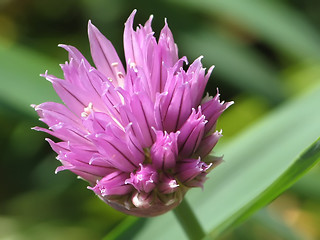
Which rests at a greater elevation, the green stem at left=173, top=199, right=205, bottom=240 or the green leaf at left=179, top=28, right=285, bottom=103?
Result: the green stem at left=173, top=199, right=205, bottom=240

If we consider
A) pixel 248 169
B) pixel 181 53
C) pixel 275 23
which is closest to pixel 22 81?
pixel 248 169

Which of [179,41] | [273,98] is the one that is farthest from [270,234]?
[179,41]

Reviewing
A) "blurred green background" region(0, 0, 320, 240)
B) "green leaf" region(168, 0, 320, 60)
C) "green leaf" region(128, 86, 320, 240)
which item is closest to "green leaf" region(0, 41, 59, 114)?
"blurred green background" region(0, 0, 320, 240)

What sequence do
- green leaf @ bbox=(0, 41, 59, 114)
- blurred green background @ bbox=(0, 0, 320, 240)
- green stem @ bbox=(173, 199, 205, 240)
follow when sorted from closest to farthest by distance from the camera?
green stem @ bbox=(173, 199, 205, 240), green leaf @ bbox=(0, 41, 59, 114), blurred green background @ bbox=(0, 0, 320, 240)

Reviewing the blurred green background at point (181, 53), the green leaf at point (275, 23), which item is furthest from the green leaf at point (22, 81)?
the green leaf at point (275, 23)

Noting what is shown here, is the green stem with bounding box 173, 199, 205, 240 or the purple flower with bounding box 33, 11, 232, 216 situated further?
the green stem with bounding box 173, 199, 205, 240

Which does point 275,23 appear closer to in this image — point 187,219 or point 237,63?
point 237,63

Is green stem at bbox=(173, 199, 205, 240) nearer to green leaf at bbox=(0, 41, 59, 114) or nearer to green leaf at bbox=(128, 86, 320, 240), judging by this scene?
green leaf at bbox=(128, 86, 320, 240)

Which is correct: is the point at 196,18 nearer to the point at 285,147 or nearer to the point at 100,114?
the point at 285,147
